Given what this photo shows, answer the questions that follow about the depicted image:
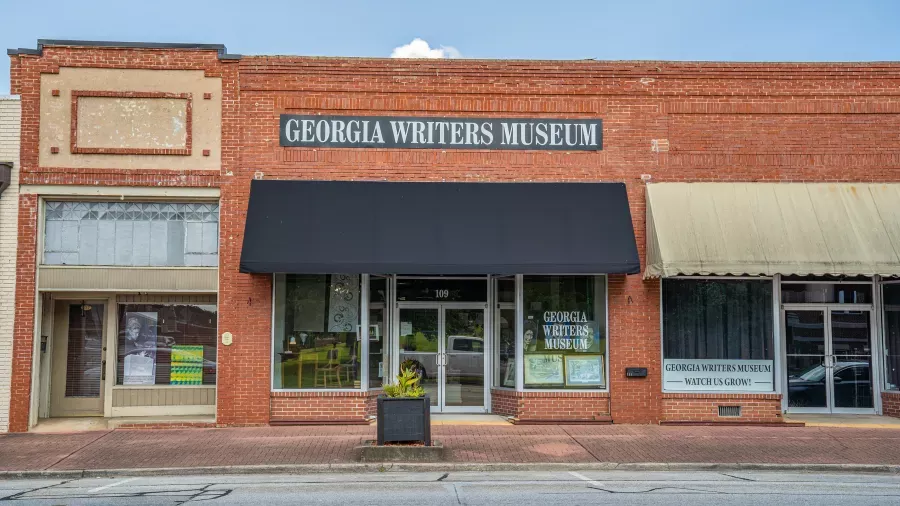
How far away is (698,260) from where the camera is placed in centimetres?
1417

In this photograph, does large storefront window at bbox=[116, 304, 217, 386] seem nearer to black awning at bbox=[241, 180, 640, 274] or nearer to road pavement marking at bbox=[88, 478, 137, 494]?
black awning at bbox=[241, 180, 640, 274]

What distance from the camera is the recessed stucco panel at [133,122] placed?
1480 centimetres

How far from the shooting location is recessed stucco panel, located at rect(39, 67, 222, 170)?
1472cm

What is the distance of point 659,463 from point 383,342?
6.01m

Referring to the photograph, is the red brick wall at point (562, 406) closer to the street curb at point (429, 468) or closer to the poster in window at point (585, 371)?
the poster in window at point (585, 371)

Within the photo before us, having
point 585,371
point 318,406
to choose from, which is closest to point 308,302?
point 318,406

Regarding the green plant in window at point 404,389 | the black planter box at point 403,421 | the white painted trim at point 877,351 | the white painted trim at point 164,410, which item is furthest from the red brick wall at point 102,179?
the white painted trim at point 877,351

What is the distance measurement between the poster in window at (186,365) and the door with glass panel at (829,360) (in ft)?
36.8

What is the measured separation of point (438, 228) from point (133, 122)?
5782 mm

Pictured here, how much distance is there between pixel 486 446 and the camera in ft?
41.4

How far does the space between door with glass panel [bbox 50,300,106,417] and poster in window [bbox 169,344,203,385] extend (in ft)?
4.31

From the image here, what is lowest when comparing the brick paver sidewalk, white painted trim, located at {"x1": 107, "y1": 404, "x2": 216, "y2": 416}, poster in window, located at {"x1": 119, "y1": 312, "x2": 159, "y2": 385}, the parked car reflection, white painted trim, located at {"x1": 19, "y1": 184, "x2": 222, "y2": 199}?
the brick paver sidewalk

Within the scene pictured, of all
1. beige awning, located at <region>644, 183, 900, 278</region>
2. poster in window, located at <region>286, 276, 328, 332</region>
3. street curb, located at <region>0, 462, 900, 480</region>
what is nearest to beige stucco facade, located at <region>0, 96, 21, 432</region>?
street curb, located at <region>0, 462, 900, 480</region>

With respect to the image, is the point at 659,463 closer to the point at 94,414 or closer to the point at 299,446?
the point at 299,446
